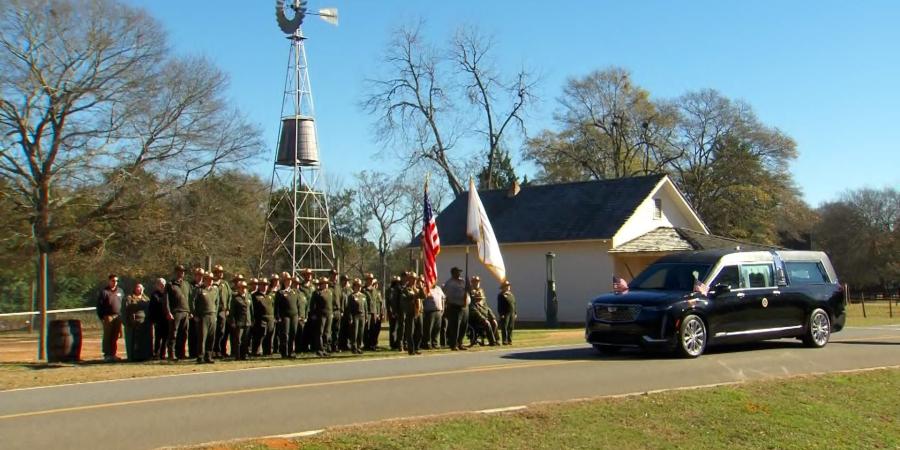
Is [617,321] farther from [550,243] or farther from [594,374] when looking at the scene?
[550,243]

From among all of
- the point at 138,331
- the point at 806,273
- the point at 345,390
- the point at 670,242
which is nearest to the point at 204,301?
the point at 138,331

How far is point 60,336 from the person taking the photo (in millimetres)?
19312

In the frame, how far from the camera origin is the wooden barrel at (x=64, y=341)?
19266 millimetres

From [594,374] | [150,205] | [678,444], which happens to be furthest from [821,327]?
[150,205]

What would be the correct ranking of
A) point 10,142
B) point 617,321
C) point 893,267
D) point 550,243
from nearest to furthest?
point 617,321, point 10,142, point 550,243, point 893,267

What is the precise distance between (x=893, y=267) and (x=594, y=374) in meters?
64.4

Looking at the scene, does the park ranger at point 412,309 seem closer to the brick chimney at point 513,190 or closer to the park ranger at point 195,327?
the park ranger at point 195,327

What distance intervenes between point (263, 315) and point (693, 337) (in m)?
8.48

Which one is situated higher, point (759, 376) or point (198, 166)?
point (198, 166)

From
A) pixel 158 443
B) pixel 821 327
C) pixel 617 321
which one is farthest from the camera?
pixel 821 327

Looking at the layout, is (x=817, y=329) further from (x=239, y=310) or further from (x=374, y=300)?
(x=239, y=310)

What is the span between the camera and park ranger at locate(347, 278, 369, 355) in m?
20.4

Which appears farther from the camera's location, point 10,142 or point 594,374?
point 10,142

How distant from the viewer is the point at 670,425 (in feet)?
33.0
